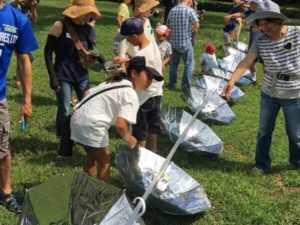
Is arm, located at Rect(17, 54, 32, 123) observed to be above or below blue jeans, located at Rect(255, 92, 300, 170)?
above

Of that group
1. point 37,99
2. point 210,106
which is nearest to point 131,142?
point 210,106

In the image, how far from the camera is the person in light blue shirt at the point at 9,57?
11.9 ft

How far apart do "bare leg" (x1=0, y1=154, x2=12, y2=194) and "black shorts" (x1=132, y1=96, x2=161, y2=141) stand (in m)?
1.44

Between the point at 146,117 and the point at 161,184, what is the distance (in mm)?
1046

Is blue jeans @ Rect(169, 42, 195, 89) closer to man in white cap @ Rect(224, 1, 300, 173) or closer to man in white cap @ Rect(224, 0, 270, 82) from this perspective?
man in white cap @ Rect(224, 0, 270, 82)

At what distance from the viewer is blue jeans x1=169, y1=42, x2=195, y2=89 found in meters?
8.45

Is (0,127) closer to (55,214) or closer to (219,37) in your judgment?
(55,214)

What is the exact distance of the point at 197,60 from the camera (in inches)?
459

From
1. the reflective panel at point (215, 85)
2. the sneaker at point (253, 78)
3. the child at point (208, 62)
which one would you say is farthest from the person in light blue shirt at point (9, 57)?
the sneaker at point (253, 78)

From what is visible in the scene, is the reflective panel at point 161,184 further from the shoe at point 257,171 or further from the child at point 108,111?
the shoe at point 257,171

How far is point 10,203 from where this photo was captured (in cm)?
405

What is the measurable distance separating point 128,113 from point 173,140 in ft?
7.23

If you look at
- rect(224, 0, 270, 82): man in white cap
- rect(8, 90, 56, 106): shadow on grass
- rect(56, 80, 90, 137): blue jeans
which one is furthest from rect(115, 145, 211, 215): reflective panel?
rect(8, 90, 56, 106): shadow on grass

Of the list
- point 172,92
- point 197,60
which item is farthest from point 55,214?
point 197,60
